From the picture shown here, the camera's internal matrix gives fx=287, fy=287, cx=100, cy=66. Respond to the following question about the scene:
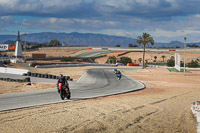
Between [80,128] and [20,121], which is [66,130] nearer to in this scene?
[80,128]

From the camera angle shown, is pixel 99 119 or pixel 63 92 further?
pixel 63 92

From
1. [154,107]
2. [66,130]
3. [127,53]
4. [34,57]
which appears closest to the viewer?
[66,130]

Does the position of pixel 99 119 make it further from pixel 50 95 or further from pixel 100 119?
pixel 50 95

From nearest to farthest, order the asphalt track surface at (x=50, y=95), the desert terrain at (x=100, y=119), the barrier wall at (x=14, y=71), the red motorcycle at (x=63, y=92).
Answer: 1. the desert terrain at (x=100, y=119)
2. the asphalt track surface at (x=50, y=95)
3. the red motorcycle at (x=63, y=92)
4. the barrier wall at (x=14, y=71)

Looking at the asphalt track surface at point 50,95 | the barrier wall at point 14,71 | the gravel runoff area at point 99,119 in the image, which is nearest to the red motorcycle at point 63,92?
the asphalt track surface at point 50,95

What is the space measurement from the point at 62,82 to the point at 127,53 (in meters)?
140

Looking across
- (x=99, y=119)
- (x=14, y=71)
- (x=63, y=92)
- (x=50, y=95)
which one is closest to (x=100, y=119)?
(x=99, y=119)

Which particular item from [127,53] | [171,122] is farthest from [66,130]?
[127,53]

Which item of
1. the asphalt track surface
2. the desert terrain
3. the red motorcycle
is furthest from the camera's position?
the red motorcycle

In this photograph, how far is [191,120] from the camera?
1264 centimetres

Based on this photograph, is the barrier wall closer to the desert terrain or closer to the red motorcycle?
the red motorcycle

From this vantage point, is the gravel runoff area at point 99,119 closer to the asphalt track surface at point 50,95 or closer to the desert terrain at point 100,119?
the desert terrain at point 100,119

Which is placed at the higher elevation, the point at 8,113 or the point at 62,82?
the point at 62,82

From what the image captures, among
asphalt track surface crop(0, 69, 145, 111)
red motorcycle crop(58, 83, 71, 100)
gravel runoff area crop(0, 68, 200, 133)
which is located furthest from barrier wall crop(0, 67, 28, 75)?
gravel runoff area crop(0, 68, 200, 133)
